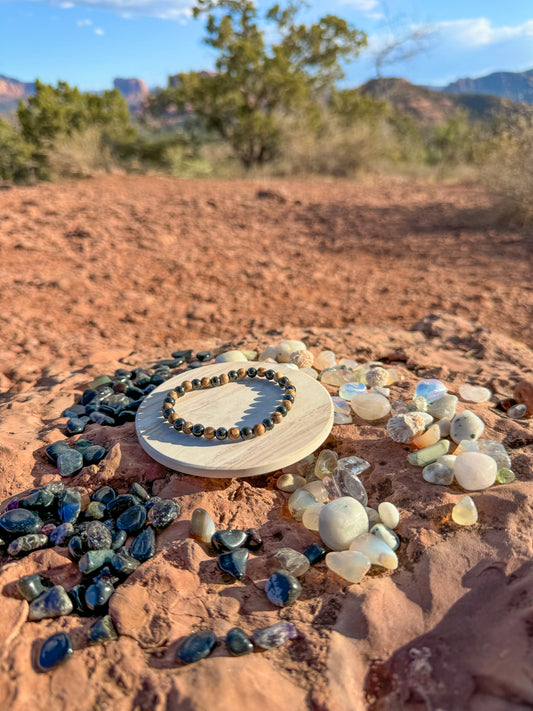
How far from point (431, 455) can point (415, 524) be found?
1.20ft

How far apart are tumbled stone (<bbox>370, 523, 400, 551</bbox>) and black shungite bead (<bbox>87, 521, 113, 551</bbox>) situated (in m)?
0.94

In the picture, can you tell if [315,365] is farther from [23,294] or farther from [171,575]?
[23,294]

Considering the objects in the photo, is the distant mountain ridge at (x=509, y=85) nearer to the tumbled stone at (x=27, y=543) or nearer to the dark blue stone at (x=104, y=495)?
the dark blue stone at (x=104, y=495)

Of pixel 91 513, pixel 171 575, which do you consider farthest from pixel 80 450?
pixel 171 575

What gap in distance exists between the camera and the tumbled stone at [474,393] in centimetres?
245

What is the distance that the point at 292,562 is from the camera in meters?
1.61

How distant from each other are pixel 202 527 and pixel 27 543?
0.61 m

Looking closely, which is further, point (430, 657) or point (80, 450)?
point (80, 450)

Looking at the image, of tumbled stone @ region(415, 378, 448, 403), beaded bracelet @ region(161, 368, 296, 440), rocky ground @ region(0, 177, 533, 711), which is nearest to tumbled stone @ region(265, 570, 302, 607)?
rocky ground @ region(0, 177, 533, 711)

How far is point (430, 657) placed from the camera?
1271 mm

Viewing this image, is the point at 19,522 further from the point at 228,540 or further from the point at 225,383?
the point at 225,383

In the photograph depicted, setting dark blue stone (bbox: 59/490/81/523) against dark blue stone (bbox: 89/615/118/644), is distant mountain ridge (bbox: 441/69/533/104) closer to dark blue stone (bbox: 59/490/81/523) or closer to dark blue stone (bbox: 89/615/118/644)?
dark blue stone (bbox: 59/490/81/523)

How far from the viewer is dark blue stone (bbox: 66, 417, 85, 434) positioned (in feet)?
7.50

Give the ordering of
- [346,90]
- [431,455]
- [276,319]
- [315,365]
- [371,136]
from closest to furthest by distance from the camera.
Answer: [431,455] → [315,365] → [276,319] → [371,136] → [346,90]
